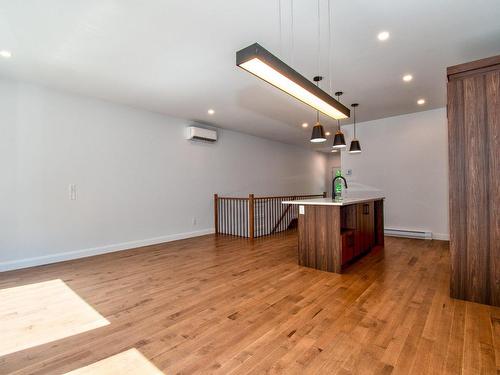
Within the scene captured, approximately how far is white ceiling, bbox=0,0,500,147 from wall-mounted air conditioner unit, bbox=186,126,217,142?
4.18 ft

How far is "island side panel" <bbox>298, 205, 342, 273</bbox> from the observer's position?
11.0 ft

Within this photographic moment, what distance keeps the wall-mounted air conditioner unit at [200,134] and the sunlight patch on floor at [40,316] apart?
3797 millimetres

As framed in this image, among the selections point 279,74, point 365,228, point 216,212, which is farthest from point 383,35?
point 216,212

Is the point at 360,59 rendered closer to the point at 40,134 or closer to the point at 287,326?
the point at 287,326

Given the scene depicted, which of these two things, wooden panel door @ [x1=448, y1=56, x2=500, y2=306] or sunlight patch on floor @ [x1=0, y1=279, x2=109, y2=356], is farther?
wooden panel door @ [x1=448, y1=56, x2=500, y2=306]

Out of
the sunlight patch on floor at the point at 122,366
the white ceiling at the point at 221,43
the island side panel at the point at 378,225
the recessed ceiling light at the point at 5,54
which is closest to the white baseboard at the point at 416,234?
the island side panel at the point at 378,225

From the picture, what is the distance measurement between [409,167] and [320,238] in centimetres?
359

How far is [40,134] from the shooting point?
155 inches

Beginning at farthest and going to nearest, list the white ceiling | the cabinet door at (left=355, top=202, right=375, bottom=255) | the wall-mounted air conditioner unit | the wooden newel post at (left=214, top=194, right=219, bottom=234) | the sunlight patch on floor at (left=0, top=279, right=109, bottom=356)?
the wooden newel post at (left=214, top=194, right=219, bottom=234) < the wall-mounted air conditioner unit < the cabinet door at (left=355, top=202, right=375, bottom=255) < the white ceiling < the sunlight patch on floor at (left=0, top=279, right=109, bottom=356)

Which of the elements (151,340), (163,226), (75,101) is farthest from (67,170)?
(151,340)

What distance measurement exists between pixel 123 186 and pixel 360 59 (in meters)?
4.52

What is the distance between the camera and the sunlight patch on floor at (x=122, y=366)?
1562 mm

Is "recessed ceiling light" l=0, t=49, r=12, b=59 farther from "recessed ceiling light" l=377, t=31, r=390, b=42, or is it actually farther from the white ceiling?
"recessed ceiling light" l=377, t=31, r=390, b=42

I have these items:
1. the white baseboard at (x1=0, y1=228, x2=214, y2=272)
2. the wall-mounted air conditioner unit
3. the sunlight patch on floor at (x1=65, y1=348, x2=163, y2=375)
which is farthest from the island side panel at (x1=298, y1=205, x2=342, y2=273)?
the wall-mounted air conditioner unit
